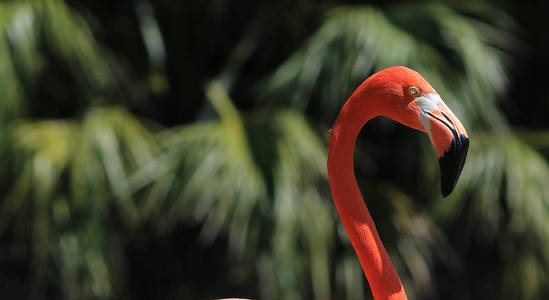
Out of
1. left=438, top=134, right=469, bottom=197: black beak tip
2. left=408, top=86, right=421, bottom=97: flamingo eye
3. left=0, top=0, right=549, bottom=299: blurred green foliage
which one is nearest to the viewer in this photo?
left=438, top=134, right=469, bottom=197: black beak tip

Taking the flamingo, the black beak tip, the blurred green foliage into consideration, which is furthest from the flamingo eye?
the blurred green foliage

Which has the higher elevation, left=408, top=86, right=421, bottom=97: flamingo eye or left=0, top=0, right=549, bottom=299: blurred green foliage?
left=408, top=86, right=421, bottom=97: flamingo eye

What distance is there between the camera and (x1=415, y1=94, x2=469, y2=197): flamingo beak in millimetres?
1087

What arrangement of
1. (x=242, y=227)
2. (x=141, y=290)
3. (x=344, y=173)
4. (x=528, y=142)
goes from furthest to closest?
(x=141, y=290) → (x=528, y=142) → (x=242, y=227) → (x=344, y=173)

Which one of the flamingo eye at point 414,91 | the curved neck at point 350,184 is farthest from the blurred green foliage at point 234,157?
the flamingo eye at point 414,91

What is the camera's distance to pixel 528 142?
2814 millimetres

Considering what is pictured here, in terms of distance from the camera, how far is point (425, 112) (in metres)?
1.16

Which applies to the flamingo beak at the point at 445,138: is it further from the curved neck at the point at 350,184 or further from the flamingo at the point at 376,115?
the curved neck at the point at 350,184

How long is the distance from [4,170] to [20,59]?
43cm

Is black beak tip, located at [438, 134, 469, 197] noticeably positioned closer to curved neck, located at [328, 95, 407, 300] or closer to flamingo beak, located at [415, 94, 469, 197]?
flamingo beak, located at [415, 94, 469, 197]

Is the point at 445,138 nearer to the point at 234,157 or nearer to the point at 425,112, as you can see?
the point at 425,112

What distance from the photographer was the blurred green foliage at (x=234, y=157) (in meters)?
2.46

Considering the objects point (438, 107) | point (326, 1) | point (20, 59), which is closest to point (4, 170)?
point (20, 59)

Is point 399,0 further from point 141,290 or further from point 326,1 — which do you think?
point 141,290
